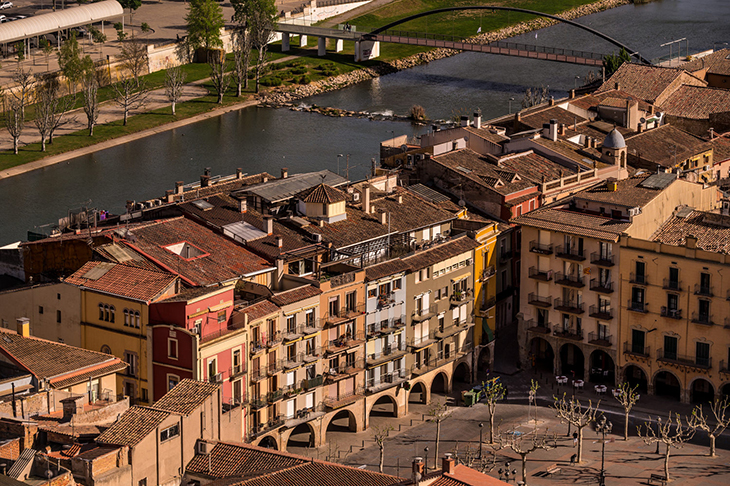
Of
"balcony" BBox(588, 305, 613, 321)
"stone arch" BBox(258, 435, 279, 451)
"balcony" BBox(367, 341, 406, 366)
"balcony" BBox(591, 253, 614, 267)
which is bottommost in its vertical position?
"stone arch" BBox(258, 435, 279, 451)

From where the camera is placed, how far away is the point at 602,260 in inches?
4065

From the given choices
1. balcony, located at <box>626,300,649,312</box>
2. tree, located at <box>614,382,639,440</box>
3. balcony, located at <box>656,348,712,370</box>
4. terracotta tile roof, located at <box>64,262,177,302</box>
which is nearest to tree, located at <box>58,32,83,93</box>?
terracotta tile roof, located at <box>64,262,177,302</box>

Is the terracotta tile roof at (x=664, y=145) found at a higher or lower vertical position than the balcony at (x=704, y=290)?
higher

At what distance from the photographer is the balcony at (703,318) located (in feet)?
327

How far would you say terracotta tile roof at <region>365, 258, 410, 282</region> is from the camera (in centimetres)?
9644

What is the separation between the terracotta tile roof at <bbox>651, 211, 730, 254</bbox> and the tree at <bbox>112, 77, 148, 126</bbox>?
3379 inches

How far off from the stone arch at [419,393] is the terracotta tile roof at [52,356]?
2328 centimetres

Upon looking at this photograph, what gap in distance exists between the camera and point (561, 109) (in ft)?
449

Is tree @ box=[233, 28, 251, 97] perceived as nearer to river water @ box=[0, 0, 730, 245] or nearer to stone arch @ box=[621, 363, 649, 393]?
river water @ box=[0, 0, 730, 245]

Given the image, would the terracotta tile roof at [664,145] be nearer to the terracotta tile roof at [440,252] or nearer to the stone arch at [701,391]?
the terracotta tile roof at [440,252]

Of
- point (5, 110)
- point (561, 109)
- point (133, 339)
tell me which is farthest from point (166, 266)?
point (5, 110)

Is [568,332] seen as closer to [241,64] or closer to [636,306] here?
[636,306]

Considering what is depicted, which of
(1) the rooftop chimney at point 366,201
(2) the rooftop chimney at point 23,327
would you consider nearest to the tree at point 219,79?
(1) the rooftop chimney at point 366,201

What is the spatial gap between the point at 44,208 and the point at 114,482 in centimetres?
8300
